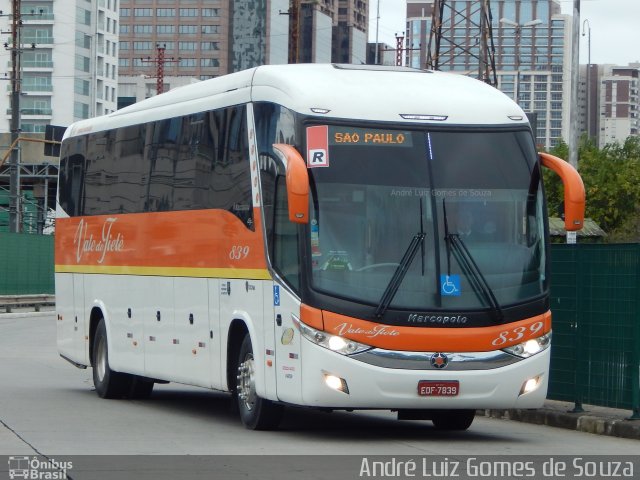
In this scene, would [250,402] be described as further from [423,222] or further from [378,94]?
[378,94]

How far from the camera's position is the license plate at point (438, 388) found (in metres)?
13.0

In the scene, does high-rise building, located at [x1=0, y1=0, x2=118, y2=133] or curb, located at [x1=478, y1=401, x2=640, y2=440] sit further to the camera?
high-rise building, located at [x1=0, y1=0, x2=118, y2=133]

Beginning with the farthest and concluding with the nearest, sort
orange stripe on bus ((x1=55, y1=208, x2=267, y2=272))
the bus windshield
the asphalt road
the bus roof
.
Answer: orange stripe on bus ((x1=55, y1=208, x2=267, y2=272))
the bus roof
the bus windshield
the asphalt road

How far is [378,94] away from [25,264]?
153 feet

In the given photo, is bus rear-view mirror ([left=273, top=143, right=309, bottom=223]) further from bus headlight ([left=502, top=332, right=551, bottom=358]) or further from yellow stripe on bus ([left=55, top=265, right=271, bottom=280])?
bus headlight ([left=502, top=332, right=551, bottom=358])

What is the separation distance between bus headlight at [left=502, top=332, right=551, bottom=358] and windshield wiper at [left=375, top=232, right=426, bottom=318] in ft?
3.78

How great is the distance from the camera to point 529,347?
13406mm

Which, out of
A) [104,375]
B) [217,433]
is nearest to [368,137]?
[217,433]

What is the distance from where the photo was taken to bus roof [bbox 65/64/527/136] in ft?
44.4

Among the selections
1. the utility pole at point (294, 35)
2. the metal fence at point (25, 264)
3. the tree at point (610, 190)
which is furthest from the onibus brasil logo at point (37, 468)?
the tree at point (610, 190)

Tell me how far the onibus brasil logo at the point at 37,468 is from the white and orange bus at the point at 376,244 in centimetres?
255

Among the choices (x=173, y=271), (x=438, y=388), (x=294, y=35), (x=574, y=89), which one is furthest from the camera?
(x=294, y=35)

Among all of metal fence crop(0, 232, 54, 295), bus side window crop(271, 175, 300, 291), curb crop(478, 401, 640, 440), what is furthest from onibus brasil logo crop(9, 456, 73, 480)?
metal fence crop(0, 232, 54, 295)

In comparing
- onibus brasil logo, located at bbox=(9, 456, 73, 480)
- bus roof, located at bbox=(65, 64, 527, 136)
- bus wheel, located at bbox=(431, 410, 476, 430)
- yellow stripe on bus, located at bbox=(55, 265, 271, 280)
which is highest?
bus roof, located at bbox=(65, 64, 527, 136)
